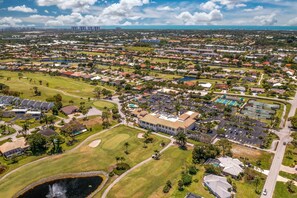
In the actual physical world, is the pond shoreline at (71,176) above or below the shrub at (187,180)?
below

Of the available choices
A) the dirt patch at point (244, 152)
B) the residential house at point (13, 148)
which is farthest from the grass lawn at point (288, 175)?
the residential house at point (13, 148)

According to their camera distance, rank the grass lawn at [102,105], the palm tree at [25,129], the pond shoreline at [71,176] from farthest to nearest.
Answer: the grass lawn at [102,105] → the palm tree at [25,129] → the pond shoreline at [71,176]

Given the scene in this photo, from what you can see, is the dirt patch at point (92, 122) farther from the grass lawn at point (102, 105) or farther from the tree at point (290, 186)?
the tree at point (290, 186)

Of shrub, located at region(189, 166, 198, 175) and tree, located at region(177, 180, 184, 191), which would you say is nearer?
tree, located at region(177, 180, 184, 191)

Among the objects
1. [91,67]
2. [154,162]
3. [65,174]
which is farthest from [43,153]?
[91,67]

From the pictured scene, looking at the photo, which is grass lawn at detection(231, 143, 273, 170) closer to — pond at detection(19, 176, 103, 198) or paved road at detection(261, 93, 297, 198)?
paved road at detection(261, 93, 297, 198)

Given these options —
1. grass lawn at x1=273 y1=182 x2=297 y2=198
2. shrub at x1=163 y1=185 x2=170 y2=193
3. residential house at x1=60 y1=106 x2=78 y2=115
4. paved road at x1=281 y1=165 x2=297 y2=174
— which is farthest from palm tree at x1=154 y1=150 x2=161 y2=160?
residential house at x1=60 y1=106 x2=78 y2=115

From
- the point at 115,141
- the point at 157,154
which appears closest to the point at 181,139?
the point at 157,154
